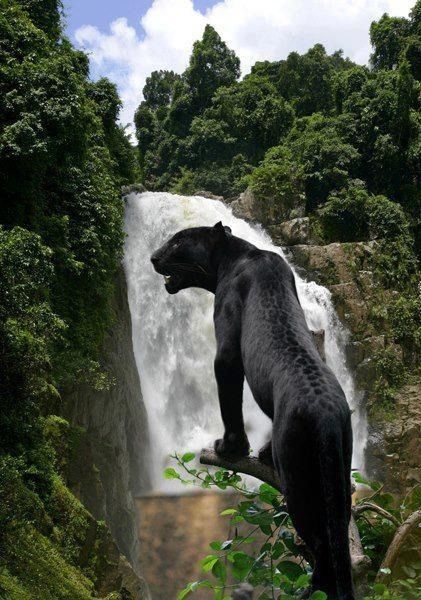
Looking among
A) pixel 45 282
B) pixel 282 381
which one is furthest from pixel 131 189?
pixel 282 381

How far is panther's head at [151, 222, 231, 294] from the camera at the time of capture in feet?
6.59

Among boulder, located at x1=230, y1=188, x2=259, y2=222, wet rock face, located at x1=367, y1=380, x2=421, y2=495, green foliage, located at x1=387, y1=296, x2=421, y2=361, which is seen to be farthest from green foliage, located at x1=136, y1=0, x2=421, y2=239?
wet rock face, located at x1=367, y1=380, x2=421, y2=495

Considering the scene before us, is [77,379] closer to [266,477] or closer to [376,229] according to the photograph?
[266,477]

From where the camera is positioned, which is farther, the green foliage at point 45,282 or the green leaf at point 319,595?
the green foliage at point 45,282

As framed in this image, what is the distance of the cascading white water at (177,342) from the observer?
56.3ft

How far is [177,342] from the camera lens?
18.6 meters

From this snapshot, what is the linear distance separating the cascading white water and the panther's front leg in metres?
13.0

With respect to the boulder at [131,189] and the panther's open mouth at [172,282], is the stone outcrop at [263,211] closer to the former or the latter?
the boulder at [131,189]

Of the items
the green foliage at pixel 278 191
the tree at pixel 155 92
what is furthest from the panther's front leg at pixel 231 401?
the tree at pixel 155 92

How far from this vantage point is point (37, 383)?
298 inches

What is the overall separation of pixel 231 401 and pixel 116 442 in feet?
40.5

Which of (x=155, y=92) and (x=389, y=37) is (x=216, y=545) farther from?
(x=155, y=92)

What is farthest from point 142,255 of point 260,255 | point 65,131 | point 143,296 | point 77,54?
point 260,255

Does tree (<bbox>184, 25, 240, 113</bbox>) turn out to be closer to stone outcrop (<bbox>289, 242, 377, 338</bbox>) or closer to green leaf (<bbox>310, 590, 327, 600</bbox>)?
stone outcrop (<bbox>289, 242, 377, 338</bbox>)
